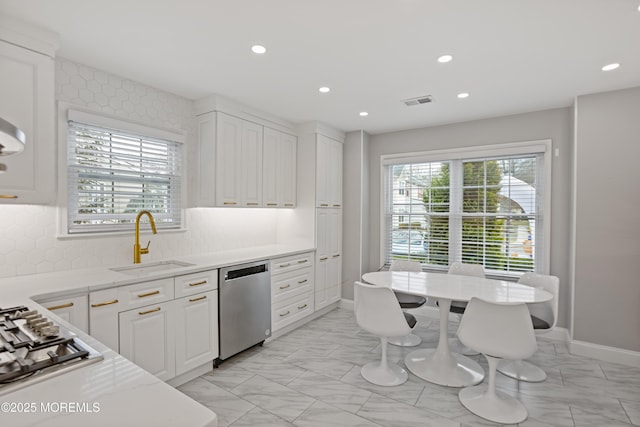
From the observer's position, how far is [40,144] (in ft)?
6.91

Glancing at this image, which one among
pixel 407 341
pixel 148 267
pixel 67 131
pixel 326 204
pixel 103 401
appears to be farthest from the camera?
pixel 326 204

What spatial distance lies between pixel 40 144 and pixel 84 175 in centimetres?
62

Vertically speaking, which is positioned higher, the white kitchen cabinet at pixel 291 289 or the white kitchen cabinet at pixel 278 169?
the white kitchen cabinet at pixel 278 169

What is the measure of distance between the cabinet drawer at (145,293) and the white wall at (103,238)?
2.19 ft

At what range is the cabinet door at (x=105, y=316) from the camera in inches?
84.0

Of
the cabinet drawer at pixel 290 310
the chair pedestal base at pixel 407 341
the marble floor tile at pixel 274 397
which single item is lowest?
the marble floor tile at pixel 274 397

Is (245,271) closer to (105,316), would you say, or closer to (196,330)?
(196,330)

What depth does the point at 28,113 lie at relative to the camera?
2051mm

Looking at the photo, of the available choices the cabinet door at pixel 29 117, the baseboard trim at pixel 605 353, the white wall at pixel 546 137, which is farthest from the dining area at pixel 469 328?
the cabinet door at pixel 29 117

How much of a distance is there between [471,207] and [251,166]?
9.37 ft

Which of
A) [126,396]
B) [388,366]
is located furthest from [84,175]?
[388,366]

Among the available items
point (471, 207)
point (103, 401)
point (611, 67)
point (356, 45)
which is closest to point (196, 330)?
point (103, 401)

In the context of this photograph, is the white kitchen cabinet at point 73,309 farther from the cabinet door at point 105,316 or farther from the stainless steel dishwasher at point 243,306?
the stainless steel dishwasher at point 243,306

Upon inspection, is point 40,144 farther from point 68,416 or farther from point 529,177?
point 529,177
